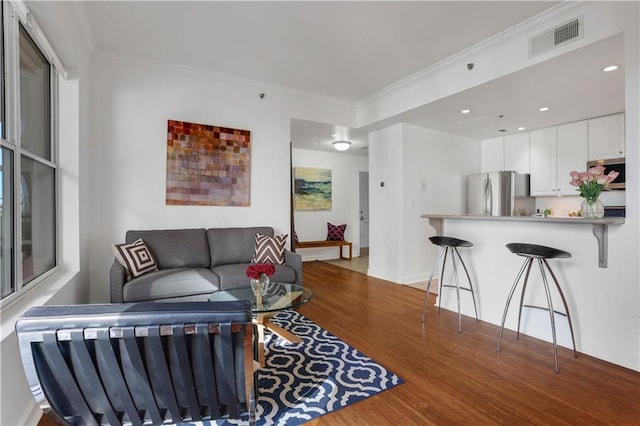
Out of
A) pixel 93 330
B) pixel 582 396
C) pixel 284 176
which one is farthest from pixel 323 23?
pixel 582 396

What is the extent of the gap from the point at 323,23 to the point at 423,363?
3.05 metres

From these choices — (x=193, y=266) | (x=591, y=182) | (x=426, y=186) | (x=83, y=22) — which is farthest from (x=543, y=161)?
(x=83, y=22)

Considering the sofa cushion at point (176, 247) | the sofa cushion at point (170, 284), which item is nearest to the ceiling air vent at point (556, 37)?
the sofa cushion at point (170, 284)

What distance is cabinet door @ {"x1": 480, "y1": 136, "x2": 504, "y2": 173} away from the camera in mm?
5543

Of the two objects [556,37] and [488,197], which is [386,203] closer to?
[488,197]

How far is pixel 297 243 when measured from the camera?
632 centimetres

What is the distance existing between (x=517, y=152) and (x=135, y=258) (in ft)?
19.3

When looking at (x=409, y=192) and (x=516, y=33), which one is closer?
(x=516, y=33)

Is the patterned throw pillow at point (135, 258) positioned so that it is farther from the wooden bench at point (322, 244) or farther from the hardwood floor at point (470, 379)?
the wooden bench at point (322, 244)

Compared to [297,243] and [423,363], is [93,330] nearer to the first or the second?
[423,363]

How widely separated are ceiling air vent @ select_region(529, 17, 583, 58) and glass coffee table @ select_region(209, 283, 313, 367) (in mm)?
3020

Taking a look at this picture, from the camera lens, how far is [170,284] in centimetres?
300

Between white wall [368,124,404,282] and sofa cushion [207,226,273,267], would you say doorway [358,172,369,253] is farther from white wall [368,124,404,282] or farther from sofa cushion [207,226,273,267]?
sofa cushion [207,226,273,267]

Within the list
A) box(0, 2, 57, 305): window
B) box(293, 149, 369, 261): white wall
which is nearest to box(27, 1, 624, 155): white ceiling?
box(0, 2, 57, 305): window
